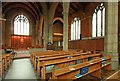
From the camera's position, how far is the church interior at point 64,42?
13.3ft

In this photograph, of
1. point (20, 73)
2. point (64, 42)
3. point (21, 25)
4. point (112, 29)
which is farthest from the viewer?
point (21, 25)

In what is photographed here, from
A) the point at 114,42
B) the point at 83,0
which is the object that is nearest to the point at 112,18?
the point at 114,42

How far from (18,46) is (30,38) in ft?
9.69

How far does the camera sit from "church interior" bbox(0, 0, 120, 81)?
405cm

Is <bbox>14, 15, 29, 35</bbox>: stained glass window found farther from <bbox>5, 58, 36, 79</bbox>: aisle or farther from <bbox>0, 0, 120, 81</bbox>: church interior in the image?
<bbox>5, 58, 36, 79</bbox>: aisle

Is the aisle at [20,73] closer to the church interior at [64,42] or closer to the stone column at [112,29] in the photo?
the church interior at [64,42]

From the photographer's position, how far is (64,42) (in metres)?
9.91

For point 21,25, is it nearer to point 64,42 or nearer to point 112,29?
point 64,42

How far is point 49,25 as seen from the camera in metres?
15.6

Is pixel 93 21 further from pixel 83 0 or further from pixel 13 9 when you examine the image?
pixel 13 9

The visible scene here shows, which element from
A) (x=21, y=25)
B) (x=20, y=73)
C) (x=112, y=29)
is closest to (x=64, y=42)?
(x=112, y=29)

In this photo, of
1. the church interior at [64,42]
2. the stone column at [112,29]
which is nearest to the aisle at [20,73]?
the church interior at [64,42]

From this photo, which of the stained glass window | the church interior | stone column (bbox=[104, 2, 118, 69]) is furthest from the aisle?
the stained glass window

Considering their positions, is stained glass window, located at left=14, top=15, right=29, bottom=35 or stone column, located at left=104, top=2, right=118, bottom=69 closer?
stone column, located at left=104, top=2, right=118, bottom=69
